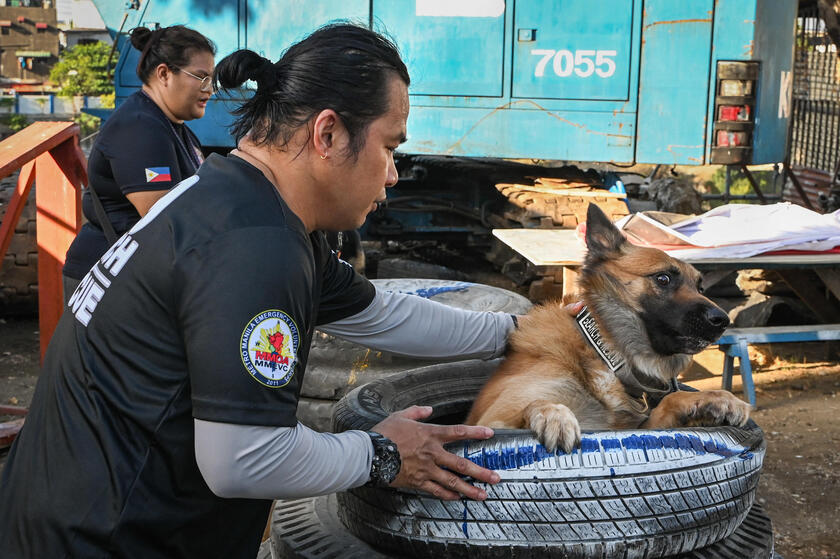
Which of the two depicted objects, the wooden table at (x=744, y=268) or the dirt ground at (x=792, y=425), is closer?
the dirt ground at (x=792, y=425)

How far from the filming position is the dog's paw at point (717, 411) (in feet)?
7.52

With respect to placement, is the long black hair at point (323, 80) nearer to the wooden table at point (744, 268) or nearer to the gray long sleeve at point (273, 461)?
the gray long sleeve at point (273, 461)

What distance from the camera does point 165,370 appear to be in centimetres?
167

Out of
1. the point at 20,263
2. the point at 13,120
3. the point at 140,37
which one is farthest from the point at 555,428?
the point at 13,120

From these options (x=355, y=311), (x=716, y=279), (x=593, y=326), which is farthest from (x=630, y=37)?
(x=355, y=311)

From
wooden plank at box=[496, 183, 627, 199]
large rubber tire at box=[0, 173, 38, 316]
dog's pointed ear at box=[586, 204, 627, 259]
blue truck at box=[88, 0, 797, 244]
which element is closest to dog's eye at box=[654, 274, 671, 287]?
dog's pointed ear at box=[586, 204, 627, 259]

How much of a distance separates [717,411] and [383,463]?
3.55 ft

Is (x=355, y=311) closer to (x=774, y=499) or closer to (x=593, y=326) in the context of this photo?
(x=593, y=326)

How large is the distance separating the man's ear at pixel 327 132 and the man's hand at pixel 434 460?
659 millimetres

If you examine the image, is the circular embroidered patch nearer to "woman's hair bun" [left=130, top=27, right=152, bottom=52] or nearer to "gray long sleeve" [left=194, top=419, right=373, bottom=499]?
"gray long sleeve" [left=194, top=419, right=373, bottom=499]

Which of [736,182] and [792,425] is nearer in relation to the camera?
[792,425]

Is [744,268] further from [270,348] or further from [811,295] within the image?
[270,348]

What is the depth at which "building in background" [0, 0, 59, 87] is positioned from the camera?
51.8 metres

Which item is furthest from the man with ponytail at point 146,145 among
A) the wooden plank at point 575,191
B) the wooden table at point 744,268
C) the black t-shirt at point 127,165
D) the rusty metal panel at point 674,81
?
the rusty metal panel at point 674,81
